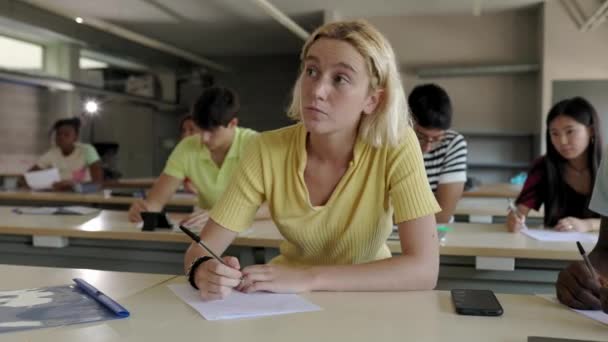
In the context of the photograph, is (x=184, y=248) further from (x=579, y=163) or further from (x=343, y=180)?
(x=579, y=163)

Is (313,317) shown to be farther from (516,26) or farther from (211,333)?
(516,26)

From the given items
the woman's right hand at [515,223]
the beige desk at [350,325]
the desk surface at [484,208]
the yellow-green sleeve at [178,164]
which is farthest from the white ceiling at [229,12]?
the beige desk at [350,325]

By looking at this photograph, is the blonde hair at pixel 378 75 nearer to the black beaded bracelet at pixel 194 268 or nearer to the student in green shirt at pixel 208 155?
the black beaded bracelet at pixel 194 268

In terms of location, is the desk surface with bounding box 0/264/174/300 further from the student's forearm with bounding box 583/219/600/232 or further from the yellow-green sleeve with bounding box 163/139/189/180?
the student's forearm with bounding box 583/219/600/232

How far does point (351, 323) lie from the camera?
1.08 meters

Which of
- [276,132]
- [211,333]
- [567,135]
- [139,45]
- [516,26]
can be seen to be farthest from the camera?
[139,45]

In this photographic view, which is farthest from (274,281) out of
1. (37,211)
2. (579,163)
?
(37,211)

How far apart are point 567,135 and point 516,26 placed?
17.6 feet

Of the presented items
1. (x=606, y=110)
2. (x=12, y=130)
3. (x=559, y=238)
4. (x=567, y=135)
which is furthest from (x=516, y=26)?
(x=12, y=130)

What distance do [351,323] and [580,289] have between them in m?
0.51

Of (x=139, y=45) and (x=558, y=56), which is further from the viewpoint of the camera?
(x=139, y=45)

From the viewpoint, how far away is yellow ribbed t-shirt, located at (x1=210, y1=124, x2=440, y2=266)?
1518 millimetres

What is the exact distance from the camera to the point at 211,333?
3.36 ft

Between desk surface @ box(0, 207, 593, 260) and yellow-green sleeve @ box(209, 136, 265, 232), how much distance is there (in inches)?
25.8
